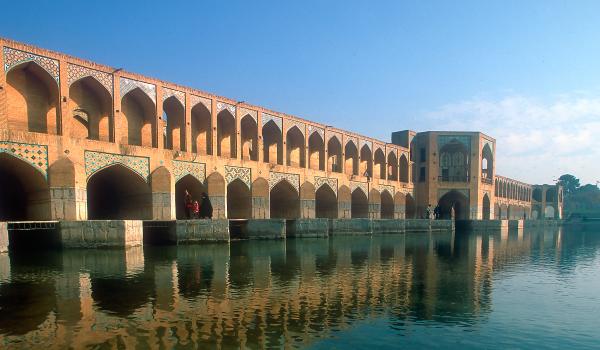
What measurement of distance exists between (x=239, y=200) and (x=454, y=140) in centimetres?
2013

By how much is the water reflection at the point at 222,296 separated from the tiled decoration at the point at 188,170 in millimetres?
5185

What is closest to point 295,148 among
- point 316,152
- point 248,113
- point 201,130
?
point 316,152

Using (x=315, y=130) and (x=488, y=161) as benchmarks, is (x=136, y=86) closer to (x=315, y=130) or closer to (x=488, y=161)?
(x=315, y=130)

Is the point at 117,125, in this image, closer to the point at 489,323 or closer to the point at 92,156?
the point at 92,156

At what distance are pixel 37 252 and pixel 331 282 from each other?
845cm

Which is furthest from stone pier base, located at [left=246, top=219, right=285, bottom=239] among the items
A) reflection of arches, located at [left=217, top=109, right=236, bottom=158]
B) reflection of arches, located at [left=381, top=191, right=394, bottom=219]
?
reflection of arches, located at [left=381, top=191, right=394, bottom=219]

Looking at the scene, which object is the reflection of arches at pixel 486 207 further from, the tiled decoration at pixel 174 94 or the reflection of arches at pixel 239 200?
the tiled decoration at pixel 174 94

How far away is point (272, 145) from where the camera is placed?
73.5 feet

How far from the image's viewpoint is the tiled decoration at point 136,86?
49.6 ft

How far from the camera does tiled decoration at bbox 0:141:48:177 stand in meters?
11.7

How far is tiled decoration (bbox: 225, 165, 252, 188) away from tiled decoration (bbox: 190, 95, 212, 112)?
2.62 meters

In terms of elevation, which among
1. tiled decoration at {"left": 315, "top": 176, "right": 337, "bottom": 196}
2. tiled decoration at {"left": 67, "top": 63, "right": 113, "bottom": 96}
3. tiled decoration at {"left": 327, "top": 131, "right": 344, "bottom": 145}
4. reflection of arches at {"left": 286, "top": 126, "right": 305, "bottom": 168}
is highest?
tiled decoration at {"left": 67, "top": 63, "right": 113, "bottom": 96}

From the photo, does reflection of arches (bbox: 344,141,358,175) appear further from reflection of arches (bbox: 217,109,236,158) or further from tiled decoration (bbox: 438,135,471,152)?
reflection of arches (bbox: 217,109,236,158)

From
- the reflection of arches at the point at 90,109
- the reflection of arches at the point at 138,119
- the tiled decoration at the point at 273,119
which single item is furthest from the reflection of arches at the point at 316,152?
the reflection of arches at the point at 90,109
